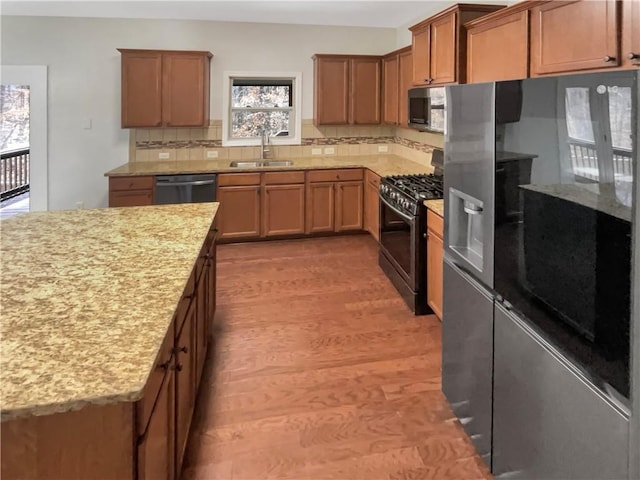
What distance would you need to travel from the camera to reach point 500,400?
175 centimetres

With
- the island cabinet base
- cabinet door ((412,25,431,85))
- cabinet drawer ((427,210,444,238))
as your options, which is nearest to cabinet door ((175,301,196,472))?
the island cabinet base

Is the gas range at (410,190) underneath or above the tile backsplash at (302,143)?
underneath

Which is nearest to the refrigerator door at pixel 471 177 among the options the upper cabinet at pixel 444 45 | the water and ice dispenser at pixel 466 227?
the water and ice dispenser at pixel 466 227

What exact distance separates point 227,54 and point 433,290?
388cm

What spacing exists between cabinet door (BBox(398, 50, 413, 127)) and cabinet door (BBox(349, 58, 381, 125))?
22.0 inches

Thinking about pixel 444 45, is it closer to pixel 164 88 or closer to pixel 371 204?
pixel 371 204

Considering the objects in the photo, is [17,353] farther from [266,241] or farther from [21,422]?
[266,241]

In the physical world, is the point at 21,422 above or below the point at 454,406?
above

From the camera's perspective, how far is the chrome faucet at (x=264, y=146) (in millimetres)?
5777

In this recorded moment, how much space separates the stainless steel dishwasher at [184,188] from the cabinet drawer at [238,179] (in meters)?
0.10

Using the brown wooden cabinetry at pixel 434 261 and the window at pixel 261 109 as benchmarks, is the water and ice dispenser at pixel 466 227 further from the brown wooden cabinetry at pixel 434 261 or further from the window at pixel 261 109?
the window at pixel 261 109

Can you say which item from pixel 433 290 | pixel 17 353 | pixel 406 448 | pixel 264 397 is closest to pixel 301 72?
pixel 433 290

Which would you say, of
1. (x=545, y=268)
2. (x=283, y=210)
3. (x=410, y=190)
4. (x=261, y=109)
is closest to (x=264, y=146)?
(x=261, y=109)

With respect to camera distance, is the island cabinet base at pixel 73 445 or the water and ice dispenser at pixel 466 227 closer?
the island cabinet base at pixel 73 445
